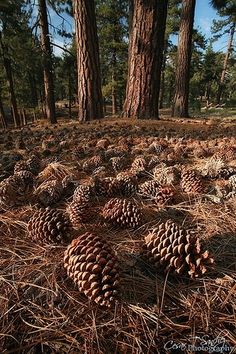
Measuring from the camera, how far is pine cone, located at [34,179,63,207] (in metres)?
1.60

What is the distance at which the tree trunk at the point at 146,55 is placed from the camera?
4473 mm

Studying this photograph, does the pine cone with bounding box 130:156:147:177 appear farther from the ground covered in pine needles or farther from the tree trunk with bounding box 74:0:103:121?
the tree trunk with bounding box 74:0:103:121

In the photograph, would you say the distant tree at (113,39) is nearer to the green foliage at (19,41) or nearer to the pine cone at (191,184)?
the green foliage at (19,41)

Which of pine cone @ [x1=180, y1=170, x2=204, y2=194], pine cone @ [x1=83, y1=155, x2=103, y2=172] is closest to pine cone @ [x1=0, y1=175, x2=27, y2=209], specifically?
pine cone @ [x1=83, y1=155, x2=103, y2=172]

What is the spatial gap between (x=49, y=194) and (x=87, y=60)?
4.11 m

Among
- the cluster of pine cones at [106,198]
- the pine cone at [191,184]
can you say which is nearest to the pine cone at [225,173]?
the cluster of pine cones at [106,198]

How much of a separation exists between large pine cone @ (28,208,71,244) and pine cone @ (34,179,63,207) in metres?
0.41

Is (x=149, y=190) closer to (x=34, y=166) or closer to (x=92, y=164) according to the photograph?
(x=92, y=164)

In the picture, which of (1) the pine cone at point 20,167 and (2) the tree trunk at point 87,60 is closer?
(1) the pine cone at point 20,167

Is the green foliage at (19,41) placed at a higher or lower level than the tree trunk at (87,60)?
higher

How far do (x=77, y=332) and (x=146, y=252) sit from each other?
38cm

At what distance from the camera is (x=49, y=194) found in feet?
5.33

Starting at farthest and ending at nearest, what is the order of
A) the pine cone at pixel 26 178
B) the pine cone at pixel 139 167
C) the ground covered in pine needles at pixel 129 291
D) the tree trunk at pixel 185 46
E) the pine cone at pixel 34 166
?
the tree trunk at pixel 185 46, the pine cone at pixel 34 166, the pine cone at pixel 139 167, the pine cone at pixel 26 178, the ground covered in pine needles at pixel 129 291

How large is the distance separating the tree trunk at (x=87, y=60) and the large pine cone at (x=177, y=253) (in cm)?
449
